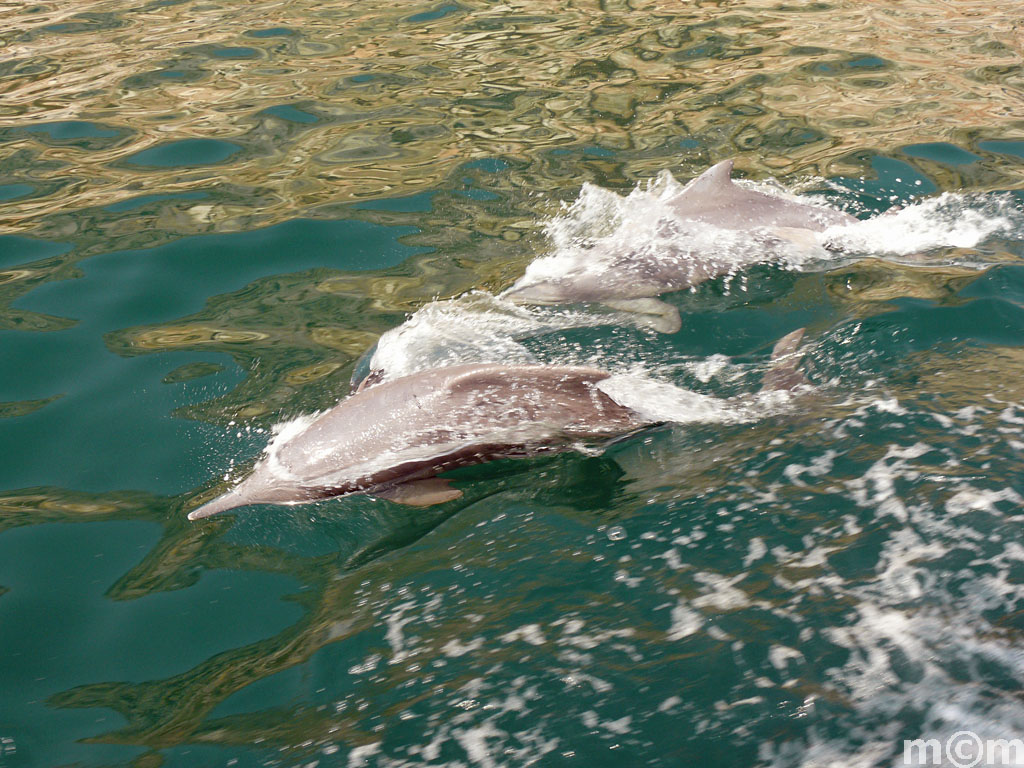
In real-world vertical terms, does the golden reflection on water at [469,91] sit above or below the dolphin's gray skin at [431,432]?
above

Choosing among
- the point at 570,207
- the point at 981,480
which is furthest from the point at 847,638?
the point at 570,207

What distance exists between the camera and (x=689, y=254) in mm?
6180

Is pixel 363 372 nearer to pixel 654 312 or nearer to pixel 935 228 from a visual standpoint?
pixel 654 312

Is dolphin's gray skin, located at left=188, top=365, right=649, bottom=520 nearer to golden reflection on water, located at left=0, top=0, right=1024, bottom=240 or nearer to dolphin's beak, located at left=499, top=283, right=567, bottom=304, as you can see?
dolphin's beak, located at left=499, top=283, right=567, bottom=304

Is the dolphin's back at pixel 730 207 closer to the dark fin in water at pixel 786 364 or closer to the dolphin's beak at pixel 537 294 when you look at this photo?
the dolphin's beak at pixel 537 294

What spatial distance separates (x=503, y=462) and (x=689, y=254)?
2319 mm

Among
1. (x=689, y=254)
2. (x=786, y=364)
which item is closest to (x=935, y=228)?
(x=689, y=254)

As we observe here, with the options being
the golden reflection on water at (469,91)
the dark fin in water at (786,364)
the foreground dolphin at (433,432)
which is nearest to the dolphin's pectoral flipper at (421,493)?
the foreground dolphin at (433,432)

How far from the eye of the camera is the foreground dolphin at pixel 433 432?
170 inches

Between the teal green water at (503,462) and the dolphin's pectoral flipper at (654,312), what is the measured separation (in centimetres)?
13

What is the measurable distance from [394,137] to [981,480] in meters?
6.49

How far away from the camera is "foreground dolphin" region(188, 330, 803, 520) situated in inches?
170

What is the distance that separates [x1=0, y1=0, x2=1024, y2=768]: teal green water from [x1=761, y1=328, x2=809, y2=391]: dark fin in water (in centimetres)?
10

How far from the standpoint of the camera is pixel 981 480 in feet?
12.3
